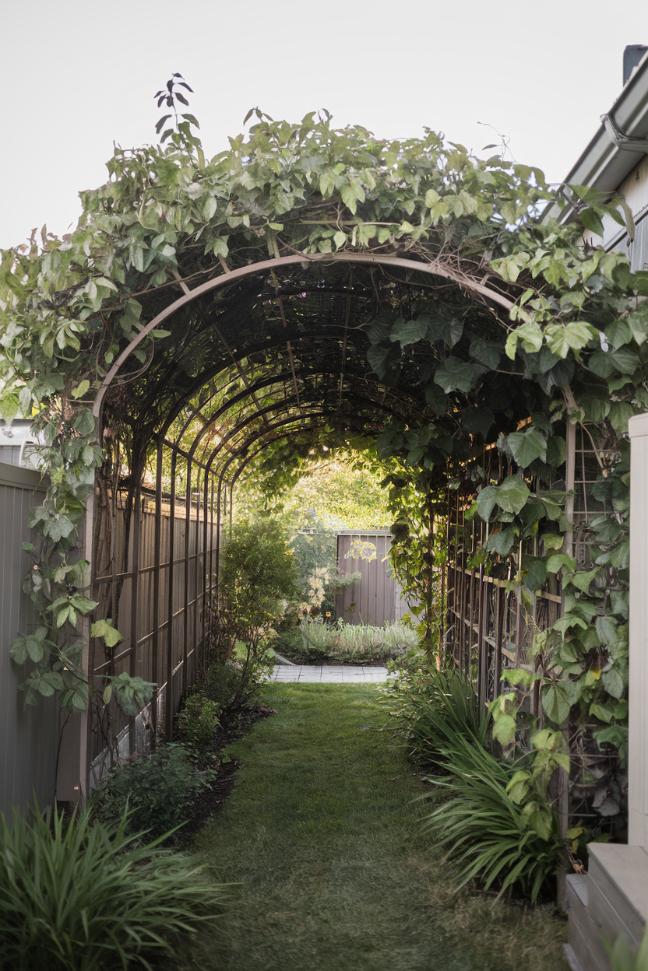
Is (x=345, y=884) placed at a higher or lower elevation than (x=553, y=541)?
lower

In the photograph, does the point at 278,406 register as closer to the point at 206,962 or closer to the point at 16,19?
the point at 206,962

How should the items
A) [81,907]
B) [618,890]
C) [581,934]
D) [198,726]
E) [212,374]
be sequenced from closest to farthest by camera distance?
[618,890], [81,907], [581,934], [212,374], [198,726]

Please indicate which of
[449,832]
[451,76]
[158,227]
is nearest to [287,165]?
[158,227]

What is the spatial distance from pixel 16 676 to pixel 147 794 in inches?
37.0

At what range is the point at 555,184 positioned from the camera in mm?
3643

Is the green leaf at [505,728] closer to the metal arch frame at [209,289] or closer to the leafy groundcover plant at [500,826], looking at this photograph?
the leafy groundcover plant at [500,826]

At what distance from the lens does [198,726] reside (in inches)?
265

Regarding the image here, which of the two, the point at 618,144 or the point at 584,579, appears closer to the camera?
the point at 584,579

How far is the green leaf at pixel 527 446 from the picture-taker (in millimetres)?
3752

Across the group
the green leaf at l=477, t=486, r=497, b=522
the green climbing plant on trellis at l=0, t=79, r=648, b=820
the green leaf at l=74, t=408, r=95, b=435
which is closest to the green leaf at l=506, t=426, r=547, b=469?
the green climbing plant on trellis at l=0, t=79, r=648, b=820

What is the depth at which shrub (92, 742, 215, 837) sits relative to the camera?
13.0 ft

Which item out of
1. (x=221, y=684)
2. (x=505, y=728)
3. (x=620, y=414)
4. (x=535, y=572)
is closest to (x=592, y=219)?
(x=620, y=414)

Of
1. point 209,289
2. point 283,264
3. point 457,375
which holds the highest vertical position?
point 283,264

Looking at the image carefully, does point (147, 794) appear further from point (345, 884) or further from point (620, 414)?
point (620, 414)
